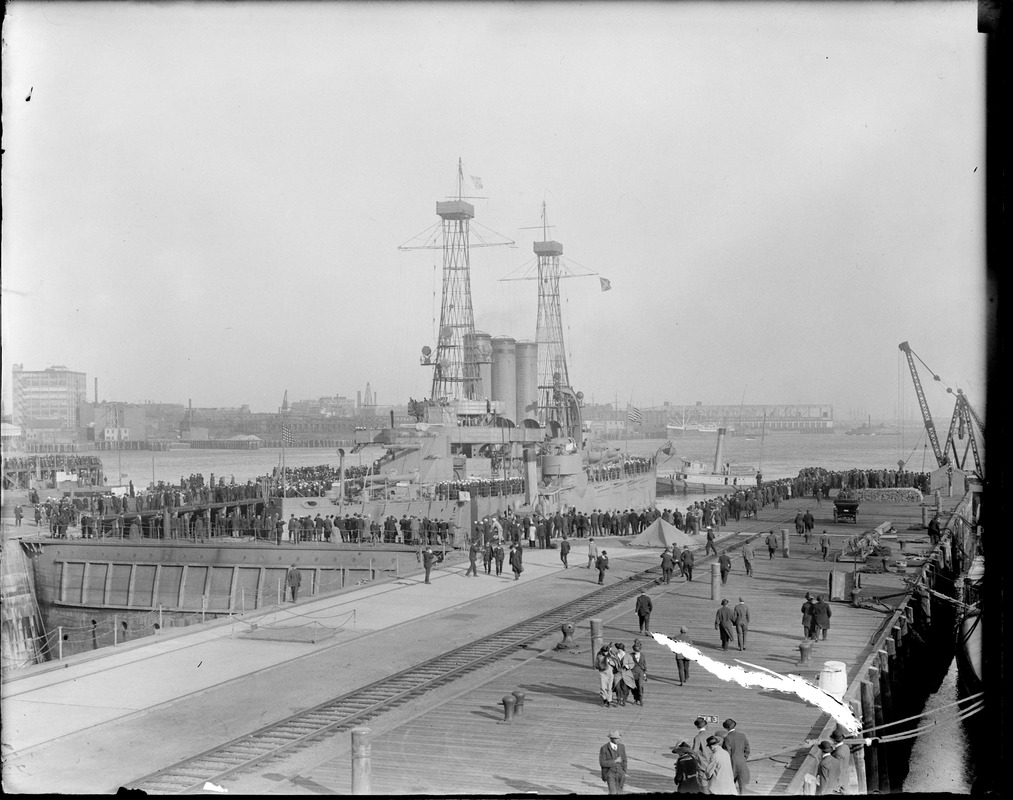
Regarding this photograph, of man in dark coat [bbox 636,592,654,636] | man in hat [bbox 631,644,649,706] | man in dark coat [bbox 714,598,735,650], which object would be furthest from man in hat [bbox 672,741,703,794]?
man in dark coat [bbox 636,592,654,636]

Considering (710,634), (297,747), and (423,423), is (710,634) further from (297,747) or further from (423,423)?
(423,423)

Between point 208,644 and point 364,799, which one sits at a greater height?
point 364,799

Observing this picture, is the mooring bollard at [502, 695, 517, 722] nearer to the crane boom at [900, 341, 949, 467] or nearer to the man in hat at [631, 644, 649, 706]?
the man in hat at [631, 644, 649, 706]

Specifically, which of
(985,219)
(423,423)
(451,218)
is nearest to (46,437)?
(451,218)

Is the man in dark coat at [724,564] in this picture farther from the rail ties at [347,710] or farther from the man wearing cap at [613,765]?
the man wearing cap at [613,765]

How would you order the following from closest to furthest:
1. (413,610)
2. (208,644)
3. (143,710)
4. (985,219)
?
(985,219) < (143,710) < (208,644) < (413,610)
